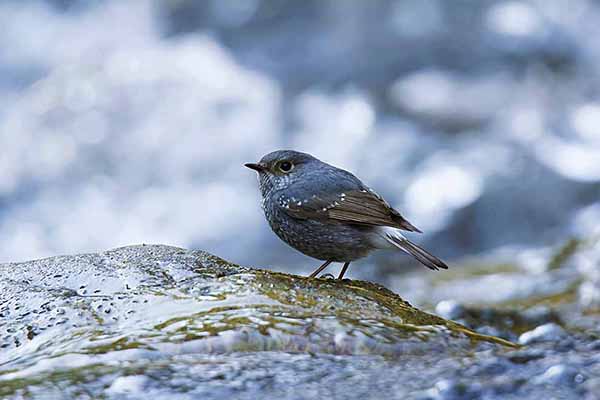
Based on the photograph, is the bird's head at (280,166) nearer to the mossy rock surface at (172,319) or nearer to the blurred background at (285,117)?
the mossy rock surface at (172,319)

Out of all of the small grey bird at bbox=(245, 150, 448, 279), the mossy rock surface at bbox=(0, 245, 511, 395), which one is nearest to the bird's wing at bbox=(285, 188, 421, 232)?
the small grey bird at bbox=(245, 150, 448, 279)

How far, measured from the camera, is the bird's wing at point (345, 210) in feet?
18.4

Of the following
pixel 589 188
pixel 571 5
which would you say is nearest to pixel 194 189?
pixel 589 188

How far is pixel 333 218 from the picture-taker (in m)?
5.66

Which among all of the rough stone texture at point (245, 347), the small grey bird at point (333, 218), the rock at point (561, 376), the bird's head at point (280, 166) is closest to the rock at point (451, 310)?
the small grey bird at point (333, 218)

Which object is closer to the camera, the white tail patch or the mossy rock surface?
the mossy rock surface

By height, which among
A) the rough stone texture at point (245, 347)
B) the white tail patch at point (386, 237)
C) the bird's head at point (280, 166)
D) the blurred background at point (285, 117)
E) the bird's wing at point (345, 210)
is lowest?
the rough stone texture at point (245, 347)

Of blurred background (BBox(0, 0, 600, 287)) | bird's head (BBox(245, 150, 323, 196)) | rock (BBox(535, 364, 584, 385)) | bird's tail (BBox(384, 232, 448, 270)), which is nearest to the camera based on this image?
rock (BBox(535, 364, 584, 385))

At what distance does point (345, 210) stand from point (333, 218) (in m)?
0.09

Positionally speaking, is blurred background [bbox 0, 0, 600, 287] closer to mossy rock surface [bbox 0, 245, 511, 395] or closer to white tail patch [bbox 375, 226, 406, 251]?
white tail patch [bbox 375, 226, 406, 251]

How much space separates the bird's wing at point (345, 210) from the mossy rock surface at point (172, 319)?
551 millimetres

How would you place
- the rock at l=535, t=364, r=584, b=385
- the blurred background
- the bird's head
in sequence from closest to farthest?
1. the rock at l=535, t=364, r=584, b=385
2. the bird's head
3. the blurred background

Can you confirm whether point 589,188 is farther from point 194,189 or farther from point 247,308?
point 247,308

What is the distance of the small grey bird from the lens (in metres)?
5.64
